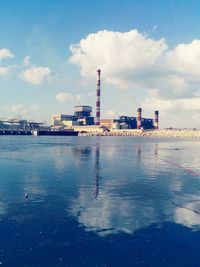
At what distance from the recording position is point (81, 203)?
17.4m

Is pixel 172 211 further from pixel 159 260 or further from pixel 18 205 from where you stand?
pixel 18 205

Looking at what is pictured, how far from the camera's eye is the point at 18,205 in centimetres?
1666

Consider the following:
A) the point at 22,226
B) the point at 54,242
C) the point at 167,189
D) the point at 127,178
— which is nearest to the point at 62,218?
the point at 22,226

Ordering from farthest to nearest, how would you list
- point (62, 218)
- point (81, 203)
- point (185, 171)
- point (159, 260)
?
1. point (185, 171)
2. point (81, 203)
3. point (62, 218)
4. point (159, 260)

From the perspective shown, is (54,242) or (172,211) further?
(172,211)

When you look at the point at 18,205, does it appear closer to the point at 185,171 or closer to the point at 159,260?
the point at 159,260

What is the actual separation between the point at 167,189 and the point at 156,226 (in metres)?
8.83

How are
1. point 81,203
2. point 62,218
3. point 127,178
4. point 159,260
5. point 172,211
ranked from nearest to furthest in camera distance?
1. point 159,260
2. point 62,218
3. point 172,211
4. point 81,203
5. point 127,178

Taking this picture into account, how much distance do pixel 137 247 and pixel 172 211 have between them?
5.27 m

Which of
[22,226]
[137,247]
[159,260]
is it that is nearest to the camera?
[159,260]

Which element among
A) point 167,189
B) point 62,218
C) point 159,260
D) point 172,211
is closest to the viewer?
point 159,260

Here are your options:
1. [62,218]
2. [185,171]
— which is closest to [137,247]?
[62,218]

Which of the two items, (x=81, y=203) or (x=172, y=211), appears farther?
(x=81, y=203)

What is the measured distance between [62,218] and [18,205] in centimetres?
329
